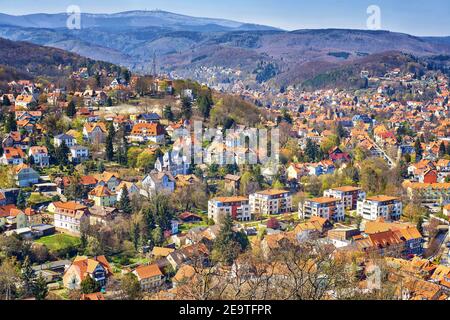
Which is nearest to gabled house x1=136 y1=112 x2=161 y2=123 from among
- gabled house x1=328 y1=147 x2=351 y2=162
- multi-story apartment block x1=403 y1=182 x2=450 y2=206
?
gabled house x1=328 y1=147 x2=351 y2=162

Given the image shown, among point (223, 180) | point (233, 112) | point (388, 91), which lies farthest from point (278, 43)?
point (223, 180)

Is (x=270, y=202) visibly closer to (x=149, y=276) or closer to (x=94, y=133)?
(x=149, y=276)

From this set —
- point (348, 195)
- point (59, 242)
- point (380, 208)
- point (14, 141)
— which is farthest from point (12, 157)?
point (380, 208)

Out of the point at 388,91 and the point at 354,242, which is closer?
the point at 354,242

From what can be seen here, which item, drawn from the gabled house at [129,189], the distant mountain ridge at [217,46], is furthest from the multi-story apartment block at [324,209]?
the distant mountain ridge at [217,46]

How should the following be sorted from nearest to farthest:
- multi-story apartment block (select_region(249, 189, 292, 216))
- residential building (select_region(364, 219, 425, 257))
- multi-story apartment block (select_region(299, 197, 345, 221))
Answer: residential building (select_region(364, 219, 425, 257)) → multi-story apartment block (select_region(299, 197, 345, 221)) → multi-story apartment block (select_region(249, 189, 292, 216))

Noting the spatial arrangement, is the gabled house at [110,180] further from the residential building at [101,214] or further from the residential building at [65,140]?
the residential building at [65,140]

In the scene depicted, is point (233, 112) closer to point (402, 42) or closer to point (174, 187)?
point (174, 187)

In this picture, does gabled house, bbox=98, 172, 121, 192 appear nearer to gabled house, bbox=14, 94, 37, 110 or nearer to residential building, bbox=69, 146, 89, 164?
residential building, bbox=69, 146, 89, 164
